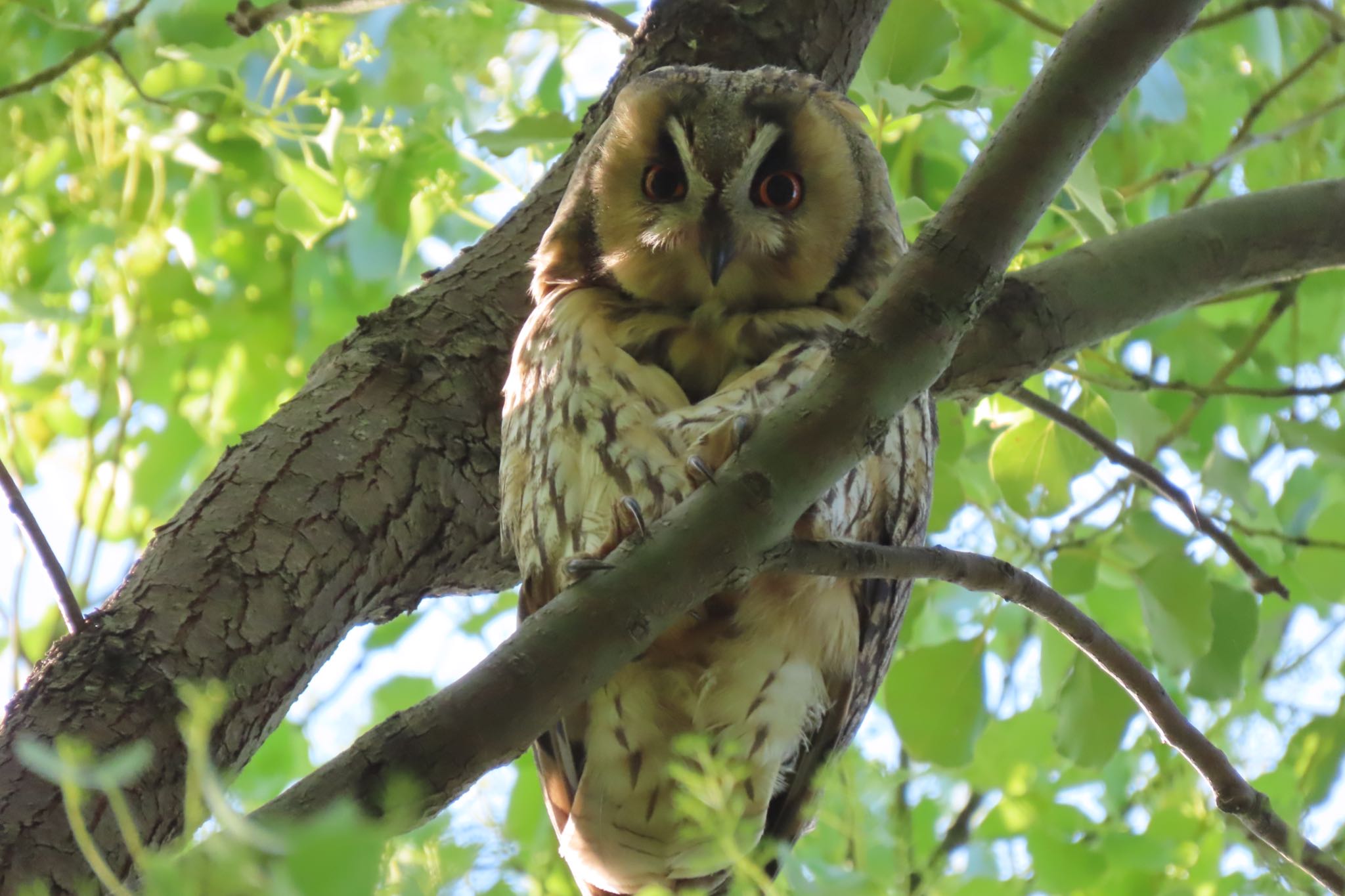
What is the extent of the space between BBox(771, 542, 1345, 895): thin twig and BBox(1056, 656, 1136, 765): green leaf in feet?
1.48

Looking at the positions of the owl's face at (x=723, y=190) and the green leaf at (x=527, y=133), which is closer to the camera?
the owl's face at (x=723, y=190)

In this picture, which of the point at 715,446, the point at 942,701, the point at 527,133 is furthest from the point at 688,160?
the point at 942,701

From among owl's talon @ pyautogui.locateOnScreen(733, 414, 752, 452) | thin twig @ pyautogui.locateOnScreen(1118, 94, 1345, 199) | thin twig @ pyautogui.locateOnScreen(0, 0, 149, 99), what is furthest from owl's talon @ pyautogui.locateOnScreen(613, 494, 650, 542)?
thin twig @ pyautogui.locateOnScreen(1118, 94, 1345, 199)

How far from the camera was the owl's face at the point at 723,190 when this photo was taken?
1.65m

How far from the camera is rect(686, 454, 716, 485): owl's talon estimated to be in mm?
1247

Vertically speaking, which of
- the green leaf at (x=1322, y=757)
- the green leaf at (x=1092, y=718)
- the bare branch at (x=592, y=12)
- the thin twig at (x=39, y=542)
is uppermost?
the bare branch at (x=592, y=12)

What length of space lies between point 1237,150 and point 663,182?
0.97 metres

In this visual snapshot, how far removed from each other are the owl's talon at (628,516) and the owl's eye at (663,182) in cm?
49

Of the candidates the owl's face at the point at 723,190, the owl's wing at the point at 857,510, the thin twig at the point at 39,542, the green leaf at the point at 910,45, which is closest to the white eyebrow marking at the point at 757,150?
the owl's face at the point at 723,190

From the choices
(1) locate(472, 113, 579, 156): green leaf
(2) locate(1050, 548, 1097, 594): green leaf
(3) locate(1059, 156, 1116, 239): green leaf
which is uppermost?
(1) locate(472, 113, 579, 156): green leaf

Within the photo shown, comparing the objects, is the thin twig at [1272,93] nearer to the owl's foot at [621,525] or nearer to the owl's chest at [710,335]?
the owl's chest at [710,335]

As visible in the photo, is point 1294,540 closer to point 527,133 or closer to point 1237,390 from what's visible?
point 1237,390

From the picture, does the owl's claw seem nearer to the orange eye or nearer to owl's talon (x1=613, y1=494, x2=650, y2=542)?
owl's talon (x1=613, y1=494, x2=650, y2=542)

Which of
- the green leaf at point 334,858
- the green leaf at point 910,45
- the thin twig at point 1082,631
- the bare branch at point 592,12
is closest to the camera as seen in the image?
the green leaf at point 334,858
